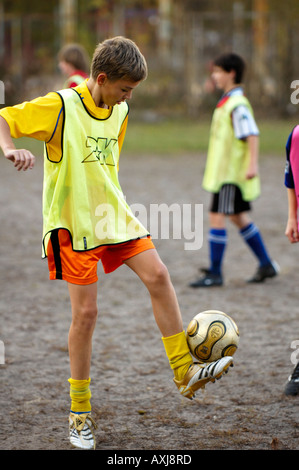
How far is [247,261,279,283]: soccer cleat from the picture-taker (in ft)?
22.1

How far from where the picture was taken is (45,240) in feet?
11.4

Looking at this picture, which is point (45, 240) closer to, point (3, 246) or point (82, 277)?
point (82, 277)

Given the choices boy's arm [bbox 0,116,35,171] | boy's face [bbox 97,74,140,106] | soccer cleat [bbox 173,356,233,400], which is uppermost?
boy's face [bbox 97,74,140,106]

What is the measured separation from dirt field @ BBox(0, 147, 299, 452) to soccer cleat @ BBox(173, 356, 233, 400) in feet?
0.80

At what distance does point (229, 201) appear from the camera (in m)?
6.57

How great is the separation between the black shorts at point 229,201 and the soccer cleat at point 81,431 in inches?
133

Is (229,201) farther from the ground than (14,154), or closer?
closer

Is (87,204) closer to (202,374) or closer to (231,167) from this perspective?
(202,374)

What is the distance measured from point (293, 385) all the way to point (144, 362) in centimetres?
102

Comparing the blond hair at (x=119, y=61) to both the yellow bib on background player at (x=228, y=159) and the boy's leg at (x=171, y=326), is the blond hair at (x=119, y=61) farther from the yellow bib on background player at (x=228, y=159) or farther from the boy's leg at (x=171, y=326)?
the yellow bib on background player at (x=228, y=159)

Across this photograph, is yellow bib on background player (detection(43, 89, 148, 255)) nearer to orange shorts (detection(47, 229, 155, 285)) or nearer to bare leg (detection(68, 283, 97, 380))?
orange shorts (detection(47, 229, 155, 285))

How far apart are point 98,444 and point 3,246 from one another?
16.0ft

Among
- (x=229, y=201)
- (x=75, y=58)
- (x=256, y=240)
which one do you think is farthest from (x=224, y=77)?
(x=75, y=58)

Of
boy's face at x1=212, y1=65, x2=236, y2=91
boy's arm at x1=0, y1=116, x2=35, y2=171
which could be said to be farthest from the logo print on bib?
boy's face at x1=212, y1=65, x2=236, y2=91
